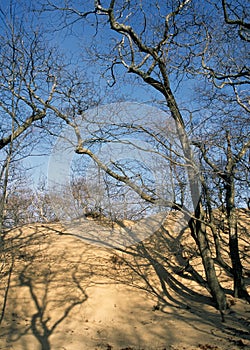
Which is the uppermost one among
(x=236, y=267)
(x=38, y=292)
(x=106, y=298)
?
(x=236, y=267)

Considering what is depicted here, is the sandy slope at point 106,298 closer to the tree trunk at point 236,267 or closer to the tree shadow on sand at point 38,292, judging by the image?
the tree shadow on sand at point 38,292

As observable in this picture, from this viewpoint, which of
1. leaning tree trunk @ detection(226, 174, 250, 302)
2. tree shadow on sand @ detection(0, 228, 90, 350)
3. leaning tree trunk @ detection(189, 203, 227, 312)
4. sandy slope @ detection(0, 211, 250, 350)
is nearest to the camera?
sandy slope @ detection(0, 211, 250, 350)

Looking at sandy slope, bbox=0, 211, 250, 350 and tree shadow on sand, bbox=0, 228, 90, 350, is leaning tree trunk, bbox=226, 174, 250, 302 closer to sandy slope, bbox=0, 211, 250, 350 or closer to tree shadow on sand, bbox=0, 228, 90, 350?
sandy slope, bbox=0, 211, 250, 350

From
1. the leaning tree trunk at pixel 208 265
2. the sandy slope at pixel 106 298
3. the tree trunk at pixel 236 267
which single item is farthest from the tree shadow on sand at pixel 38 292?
the tree trunk at pixel 236 267

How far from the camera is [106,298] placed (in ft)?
24.3

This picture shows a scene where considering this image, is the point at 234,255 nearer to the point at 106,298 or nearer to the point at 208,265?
the point at 208,265

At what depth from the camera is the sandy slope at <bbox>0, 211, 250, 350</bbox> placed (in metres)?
5.46

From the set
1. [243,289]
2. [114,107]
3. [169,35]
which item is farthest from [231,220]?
[169,35]

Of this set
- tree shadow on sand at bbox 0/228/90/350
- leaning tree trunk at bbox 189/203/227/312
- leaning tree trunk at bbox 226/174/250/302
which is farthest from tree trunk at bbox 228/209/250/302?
tree shadow on sand at bbox 0/228/90/350

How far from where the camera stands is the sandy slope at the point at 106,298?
5461 mm

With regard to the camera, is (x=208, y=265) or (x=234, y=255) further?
(x=234, y=255)

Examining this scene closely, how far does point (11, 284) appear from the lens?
7.77m

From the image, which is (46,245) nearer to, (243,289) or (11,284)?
(11,284)

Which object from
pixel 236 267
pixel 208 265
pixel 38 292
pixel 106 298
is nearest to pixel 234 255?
pixel 236 267
